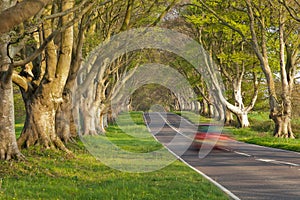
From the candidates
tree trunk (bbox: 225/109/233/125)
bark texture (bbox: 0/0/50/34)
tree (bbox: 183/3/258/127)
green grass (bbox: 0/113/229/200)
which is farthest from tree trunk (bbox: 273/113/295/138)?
bark texture (bbox: 0/0/50/34)

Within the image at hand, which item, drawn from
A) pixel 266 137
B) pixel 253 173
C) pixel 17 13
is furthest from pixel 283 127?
pixel 17 13

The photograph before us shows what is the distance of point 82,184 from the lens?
36.2ft

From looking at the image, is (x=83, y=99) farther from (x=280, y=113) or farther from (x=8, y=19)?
(x=8, y=19)

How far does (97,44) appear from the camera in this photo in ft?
77.2

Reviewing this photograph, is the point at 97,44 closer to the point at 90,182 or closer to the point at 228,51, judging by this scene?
the point at 90,182

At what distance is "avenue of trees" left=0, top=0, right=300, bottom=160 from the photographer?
1264cm

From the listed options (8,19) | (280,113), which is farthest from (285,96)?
(8,19)

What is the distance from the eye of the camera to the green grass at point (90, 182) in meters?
9.28

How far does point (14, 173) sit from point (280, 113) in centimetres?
→ 2158

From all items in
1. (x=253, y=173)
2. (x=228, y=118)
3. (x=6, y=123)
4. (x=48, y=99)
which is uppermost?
(x=228, y=118)

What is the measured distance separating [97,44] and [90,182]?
1322cm

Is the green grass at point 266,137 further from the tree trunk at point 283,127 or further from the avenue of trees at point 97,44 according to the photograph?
the avenue of trees at point 97,44

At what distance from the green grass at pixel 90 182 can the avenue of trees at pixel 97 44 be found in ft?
4.43

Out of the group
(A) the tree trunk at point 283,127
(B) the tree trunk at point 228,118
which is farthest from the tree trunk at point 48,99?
(B) the tree trunk at point 228,118
